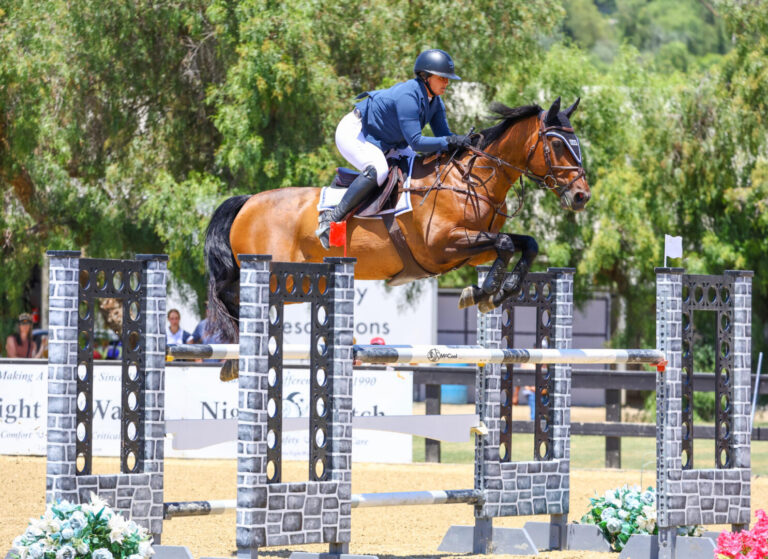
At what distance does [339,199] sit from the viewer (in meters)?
5.93

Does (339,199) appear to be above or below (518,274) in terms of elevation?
above

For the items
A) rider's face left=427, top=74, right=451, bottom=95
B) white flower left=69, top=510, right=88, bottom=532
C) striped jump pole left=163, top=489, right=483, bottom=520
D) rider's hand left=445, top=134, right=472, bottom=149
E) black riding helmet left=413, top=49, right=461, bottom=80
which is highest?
black riding helmet left=413, top=49, right=461, bottom=80

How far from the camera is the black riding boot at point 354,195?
5.76 m

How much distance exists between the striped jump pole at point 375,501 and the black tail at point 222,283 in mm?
1106

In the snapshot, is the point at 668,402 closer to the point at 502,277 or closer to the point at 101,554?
the point at 502,277

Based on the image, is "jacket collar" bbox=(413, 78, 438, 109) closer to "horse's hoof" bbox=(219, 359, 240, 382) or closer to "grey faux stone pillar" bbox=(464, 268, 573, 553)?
"grey faux stone pillar" bbox=(464, 268, 573, 553)

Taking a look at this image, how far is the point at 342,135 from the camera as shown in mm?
5996

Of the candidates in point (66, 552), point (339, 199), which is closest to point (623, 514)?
point (339, 199)

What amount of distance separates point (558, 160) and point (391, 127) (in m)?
0.85

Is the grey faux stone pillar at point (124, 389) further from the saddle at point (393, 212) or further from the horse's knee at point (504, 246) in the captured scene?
the horse's knee at point (504, 246)

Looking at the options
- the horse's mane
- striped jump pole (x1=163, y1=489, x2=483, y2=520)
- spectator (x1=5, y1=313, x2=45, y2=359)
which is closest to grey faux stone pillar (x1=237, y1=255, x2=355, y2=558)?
striped jump pole (x1=163, y1=489, x2=483, y2=520)

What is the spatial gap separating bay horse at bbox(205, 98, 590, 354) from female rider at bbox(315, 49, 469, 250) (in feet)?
0.42

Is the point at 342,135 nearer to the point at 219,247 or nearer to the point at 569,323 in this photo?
the point at 219,247

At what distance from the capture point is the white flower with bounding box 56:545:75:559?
4.29 meters
